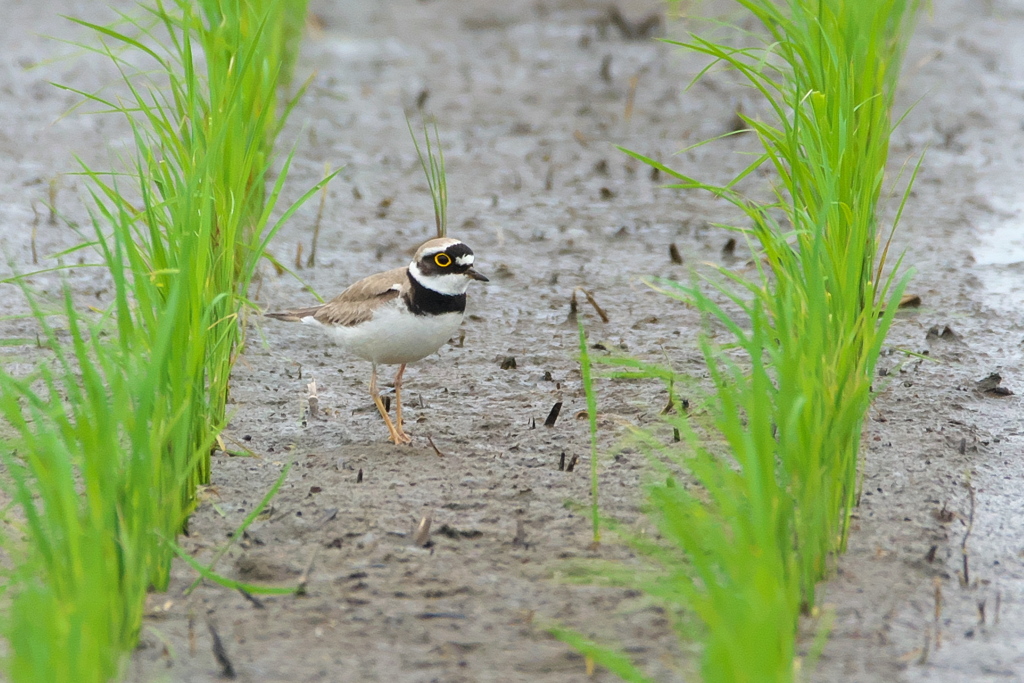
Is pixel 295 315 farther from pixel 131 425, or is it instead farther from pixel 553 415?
pixel 131 425

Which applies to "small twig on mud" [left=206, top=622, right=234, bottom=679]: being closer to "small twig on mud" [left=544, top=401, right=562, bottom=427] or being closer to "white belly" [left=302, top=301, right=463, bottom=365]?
"white belly" [left=302, top=301, right=463, bottom=365]

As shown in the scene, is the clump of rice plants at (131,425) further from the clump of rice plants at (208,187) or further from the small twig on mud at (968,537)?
the small twig on mud at (968,537)

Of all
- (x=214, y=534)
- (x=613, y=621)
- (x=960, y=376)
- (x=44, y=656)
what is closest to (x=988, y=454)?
(x=960, y=376)

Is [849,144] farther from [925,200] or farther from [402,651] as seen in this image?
[925,200]

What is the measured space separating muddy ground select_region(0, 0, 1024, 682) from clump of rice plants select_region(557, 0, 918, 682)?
0.24 metres

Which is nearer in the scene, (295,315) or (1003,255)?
(295,315)

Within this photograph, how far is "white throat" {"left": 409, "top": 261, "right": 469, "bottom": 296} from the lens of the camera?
4.55 meters

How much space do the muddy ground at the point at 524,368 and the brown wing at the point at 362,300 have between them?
0.43m

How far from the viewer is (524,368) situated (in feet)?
17.6

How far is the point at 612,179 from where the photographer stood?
7.83 meters

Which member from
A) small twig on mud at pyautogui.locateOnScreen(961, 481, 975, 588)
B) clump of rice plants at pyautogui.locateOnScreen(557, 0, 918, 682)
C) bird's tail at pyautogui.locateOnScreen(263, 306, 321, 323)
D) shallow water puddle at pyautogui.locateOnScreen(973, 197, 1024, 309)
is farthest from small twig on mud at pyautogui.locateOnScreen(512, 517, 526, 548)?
shallow water puddle at pyautogui.locateOnScreen(973, 197, 1024, 309)

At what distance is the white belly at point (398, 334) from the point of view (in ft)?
14.7

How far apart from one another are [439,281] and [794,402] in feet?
6.12

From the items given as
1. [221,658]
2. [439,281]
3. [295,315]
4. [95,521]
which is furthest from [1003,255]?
[95,521]
